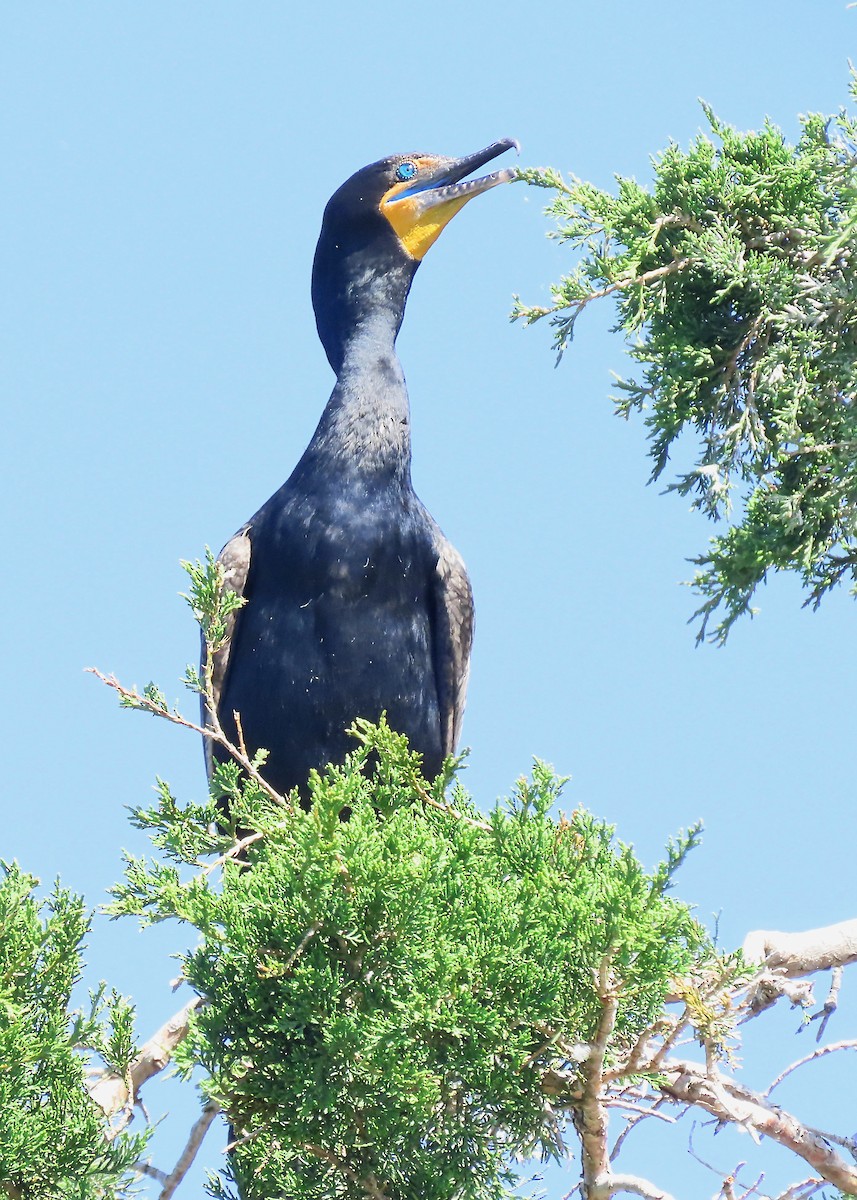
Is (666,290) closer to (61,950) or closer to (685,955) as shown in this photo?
(685,955)

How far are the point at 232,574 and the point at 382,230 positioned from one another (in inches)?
55.3

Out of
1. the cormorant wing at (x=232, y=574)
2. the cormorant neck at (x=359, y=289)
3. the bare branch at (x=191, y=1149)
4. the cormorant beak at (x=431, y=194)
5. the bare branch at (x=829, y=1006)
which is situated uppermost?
the cormorant beak at (x=431, y=194)

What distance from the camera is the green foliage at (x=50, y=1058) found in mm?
2656

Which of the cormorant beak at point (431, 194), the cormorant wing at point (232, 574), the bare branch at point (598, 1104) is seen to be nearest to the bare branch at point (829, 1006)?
the bare branch at point (598, 1104)

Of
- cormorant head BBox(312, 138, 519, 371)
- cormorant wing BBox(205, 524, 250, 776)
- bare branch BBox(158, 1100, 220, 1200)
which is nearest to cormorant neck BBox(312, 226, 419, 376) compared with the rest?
cormorant head BBox(312, 138, 519, 371)

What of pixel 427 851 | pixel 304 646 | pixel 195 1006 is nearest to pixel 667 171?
pixel 304 646

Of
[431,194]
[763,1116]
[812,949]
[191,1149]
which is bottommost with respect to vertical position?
[191,1149]

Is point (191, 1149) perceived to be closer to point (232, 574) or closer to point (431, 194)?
point (232, 574)

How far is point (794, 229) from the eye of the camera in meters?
3.74

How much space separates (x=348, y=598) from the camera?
4.24m

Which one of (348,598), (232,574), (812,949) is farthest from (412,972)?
(232,574)

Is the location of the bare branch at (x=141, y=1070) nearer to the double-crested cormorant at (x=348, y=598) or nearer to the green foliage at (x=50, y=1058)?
the green foliage at (x=50, y=1058)

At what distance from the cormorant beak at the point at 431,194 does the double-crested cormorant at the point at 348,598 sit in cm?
41

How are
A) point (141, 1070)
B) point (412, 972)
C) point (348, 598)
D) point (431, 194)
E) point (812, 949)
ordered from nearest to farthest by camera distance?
point (412, 972)
point (141, 1070)
point (812, 949)
point (348, 598)
point (431, 194)
